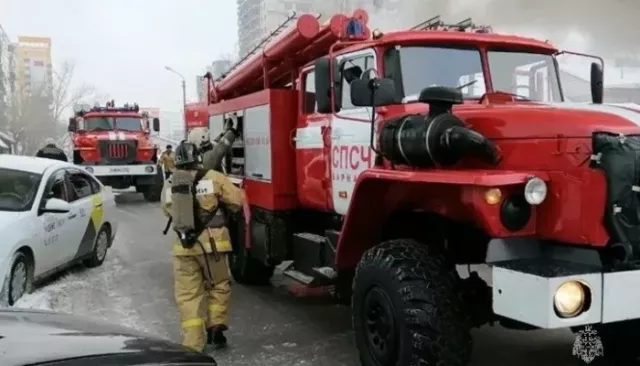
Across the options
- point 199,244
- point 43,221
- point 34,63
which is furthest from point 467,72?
point 34,63

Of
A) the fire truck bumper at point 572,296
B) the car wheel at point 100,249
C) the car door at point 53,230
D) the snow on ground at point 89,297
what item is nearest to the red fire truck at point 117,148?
the car wheel at point 100,249

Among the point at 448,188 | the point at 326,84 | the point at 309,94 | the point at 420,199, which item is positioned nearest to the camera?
the point at 448,188

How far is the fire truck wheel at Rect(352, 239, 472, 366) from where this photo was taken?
12.3 feet

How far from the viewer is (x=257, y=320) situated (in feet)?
20.9

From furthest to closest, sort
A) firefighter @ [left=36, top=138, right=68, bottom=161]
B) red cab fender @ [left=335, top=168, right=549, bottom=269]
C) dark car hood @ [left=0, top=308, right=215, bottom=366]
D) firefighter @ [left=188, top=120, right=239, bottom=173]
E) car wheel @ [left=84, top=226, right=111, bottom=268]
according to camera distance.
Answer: firefighter @ [left=36, top=138, right=68, bottom=161]
car wheel @ [left=84, top=226, right=111, bottom=268]
firefighter @ [left=188, top=120, right=239, bottom=173]
red cab fender @ [left=335, top=168, right=549, bottom=269]
dark car hood @ [left=0, top=308, right=215, bottom=366]

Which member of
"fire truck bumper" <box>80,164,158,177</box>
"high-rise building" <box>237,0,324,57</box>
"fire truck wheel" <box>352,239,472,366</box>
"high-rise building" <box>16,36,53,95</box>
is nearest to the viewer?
"fire truck wheel" <box>352,239,472,366</box>

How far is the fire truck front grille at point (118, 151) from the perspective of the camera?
61.0 ft

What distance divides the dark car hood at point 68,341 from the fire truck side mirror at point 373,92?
2.34 m

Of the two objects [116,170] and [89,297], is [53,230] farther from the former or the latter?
[116,170]

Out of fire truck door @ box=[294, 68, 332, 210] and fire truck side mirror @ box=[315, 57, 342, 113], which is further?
fire truck door @ box=[294, 68, 332, 210]

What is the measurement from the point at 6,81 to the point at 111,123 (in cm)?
5812

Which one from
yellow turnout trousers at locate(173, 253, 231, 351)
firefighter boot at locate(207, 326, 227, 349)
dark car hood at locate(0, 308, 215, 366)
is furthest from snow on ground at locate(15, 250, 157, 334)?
dark car hood at locate(0, 308, 215, 366)

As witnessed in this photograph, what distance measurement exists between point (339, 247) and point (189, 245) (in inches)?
47.9

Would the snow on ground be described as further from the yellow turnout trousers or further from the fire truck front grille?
the fire truck front grille
